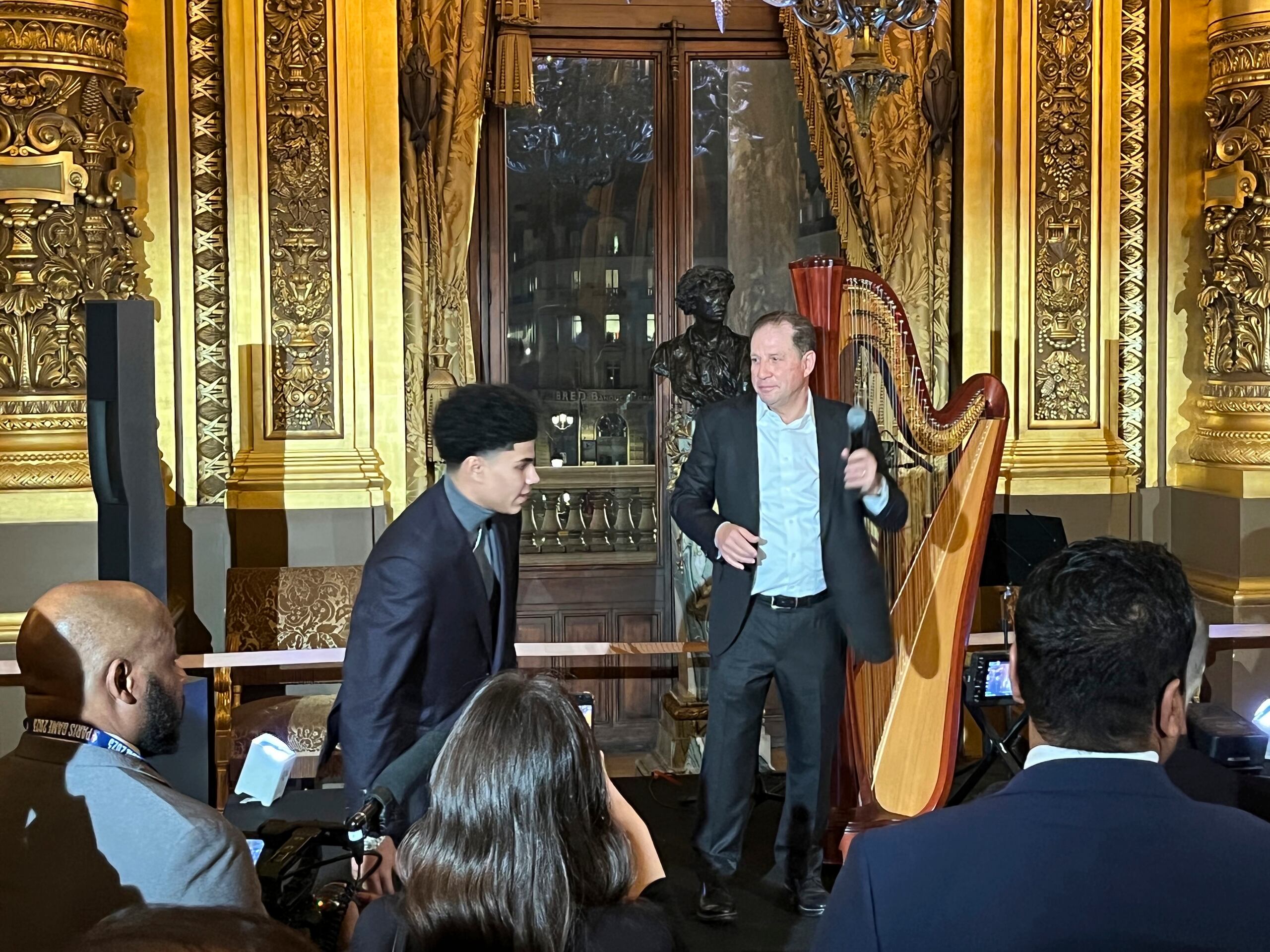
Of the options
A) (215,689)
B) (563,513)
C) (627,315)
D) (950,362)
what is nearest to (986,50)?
(950,362)

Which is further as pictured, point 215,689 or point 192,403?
point 192,403

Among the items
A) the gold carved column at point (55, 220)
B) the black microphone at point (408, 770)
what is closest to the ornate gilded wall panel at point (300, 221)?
the gold carved column at point (55, 220)

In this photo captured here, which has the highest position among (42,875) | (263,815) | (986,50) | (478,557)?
(986,50)

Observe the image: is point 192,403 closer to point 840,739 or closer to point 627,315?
point 627,315

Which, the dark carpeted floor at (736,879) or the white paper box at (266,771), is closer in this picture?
the white paper box at (266,771)

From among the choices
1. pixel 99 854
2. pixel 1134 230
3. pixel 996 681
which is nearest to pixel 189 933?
pixel 99 854

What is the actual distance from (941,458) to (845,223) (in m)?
1.83

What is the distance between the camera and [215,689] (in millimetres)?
4691

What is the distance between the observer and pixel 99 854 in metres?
1.94

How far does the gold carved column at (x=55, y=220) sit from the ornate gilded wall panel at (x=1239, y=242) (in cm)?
407

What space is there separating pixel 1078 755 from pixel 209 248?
4685 mm

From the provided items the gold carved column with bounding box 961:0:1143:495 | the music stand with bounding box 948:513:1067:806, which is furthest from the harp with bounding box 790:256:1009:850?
the gold carved column with bounding box 961:0:1143:495

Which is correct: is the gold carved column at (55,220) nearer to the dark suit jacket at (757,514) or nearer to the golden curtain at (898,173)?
the dark suit jacket at (757,514)

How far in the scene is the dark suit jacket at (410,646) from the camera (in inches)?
101
